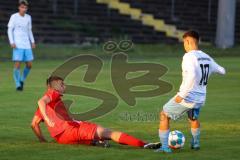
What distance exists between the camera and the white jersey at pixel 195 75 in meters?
11.0

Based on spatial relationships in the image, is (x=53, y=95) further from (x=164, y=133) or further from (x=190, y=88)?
(x=190, y=88)

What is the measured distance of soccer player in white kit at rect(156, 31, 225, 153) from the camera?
1104 centimetres

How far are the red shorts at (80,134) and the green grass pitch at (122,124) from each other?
0.12 metres

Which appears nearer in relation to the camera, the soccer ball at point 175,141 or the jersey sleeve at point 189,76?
the jersey sleeve at point 189,76

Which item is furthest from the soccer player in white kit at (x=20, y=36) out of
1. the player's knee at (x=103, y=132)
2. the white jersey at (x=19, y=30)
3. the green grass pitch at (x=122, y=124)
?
the player's knee at (x=103, y=132)

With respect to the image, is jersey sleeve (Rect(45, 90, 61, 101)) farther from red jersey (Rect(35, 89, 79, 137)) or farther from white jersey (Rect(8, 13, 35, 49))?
white jersey (Rect(8, 13, 35, 49))

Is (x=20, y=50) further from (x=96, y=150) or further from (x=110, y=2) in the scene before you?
(x=110, y=2)

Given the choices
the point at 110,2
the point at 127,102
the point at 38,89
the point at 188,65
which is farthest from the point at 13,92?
the point at 110,2

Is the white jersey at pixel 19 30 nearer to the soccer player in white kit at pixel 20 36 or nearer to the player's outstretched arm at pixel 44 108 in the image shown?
the soccer player in white kit at pixel 20 36

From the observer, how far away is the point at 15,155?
1079 cm

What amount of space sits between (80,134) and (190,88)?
1.79 metres

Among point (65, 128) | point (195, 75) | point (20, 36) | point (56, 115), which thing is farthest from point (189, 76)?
point (20, 36)

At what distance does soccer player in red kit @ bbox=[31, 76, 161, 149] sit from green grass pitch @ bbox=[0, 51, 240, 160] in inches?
5.2

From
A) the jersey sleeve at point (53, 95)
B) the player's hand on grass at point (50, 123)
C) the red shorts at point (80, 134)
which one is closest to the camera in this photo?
the red shorts at point (80, 134)
